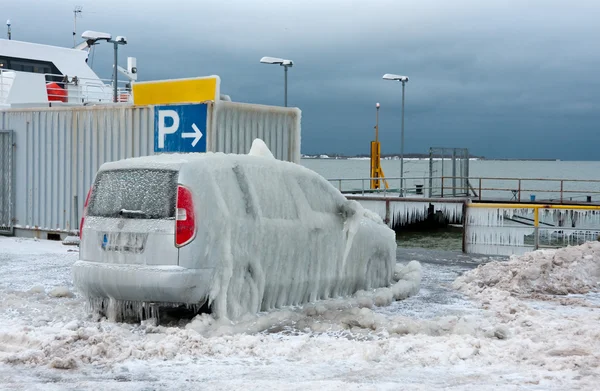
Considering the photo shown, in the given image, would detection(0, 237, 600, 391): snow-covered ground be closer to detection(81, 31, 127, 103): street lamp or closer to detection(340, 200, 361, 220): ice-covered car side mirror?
detection(340, 200, 361, 220): ice-covered car side mirror

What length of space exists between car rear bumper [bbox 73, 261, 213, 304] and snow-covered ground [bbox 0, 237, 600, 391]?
27 centimetres

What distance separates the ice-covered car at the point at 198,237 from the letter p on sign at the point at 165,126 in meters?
6.50

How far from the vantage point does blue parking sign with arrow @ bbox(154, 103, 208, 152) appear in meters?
14.3

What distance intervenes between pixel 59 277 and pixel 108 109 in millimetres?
5694

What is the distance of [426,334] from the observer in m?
7.41

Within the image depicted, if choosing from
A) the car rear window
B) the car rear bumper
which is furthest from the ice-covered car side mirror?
the car rear window

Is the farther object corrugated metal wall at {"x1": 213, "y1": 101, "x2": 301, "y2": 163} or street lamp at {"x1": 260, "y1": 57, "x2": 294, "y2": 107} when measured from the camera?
street lamp at {"x1": 260, "y1": 57, "x2": 294, "y2": 107}

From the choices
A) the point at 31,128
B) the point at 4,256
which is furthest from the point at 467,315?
the point at 31,128

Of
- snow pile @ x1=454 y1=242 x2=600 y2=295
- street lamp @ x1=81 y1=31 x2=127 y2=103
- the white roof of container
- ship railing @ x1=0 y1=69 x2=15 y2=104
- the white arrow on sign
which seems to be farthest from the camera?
the white roof of container

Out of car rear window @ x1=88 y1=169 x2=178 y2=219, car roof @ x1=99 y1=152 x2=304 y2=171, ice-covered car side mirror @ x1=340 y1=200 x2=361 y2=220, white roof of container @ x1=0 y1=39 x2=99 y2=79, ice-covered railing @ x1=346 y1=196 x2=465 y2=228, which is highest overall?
white roof of container @ x1=0 y1=39 x2=99 y2=79

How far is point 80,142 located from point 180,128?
3179mm

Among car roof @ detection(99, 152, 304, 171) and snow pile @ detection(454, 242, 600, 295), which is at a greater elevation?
car roof @ detection(99, 152, 304, 171)

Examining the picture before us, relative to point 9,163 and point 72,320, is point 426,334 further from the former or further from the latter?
point 9,163

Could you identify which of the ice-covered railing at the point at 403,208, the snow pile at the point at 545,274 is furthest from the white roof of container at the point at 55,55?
the snow pile at the point at 545,274
